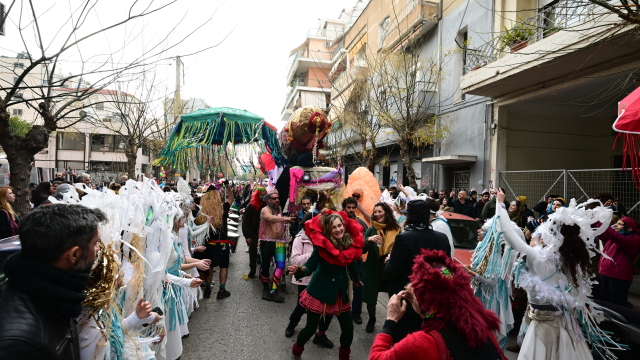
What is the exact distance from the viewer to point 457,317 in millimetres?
1811

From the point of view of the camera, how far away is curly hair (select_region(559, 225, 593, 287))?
3201 mm

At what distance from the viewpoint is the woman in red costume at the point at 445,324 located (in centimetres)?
177

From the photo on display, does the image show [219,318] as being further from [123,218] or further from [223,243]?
[123,218]

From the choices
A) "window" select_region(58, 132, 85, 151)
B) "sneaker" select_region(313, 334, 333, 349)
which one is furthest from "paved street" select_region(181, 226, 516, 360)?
"window" select_region(58, 132, 85, 151)

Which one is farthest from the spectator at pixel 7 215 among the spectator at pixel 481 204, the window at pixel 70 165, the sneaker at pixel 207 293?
the window at pixel 70 165

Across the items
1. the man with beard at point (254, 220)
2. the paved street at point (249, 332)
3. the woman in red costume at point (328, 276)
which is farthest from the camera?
the man with beard at point (254, 220)

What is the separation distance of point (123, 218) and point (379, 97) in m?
13.3

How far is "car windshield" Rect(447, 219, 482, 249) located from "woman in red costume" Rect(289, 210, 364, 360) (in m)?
3.03

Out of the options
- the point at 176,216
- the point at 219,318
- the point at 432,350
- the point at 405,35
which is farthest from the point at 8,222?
the point at 405,35

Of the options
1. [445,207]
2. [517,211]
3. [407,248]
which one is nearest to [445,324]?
[407,248]

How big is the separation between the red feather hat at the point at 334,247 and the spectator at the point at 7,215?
3829mm

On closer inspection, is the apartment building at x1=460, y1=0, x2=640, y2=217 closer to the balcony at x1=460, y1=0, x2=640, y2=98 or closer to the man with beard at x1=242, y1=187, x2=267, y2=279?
the balcony at x1=460, y1=0, x2=640, y2=98

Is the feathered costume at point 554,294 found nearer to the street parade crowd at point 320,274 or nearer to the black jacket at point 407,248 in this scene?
the street parade crowd at point 320,274

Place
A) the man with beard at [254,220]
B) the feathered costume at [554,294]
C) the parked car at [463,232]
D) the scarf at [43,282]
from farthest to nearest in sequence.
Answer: the man with beard at [254,220], the parked car at [463,232], the feathered costume at [554,294], the scarf at [43,282]
